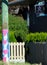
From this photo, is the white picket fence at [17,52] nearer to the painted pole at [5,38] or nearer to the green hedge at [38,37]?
the green hedge at [38,37]

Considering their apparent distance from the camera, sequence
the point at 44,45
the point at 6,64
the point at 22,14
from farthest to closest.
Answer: the point at 22,14
the point at 44,45
the point at 6,64

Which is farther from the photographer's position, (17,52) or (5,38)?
(17,52)

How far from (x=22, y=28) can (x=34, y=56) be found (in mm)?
8838

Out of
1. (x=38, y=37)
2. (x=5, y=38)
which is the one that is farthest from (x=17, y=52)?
(x=5, y=38)

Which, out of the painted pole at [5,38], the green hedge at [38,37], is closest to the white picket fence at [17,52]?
the green hedge at [38,37]

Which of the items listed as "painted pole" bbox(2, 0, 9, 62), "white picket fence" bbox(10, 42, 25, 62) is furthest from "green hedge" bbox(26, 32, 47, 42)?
"painted pole" bbox(2, 0, 9, 62)

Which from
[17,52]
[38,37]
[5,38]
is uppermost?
[5,38]

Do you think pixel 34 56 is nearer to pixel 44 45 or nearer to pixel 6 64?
pixel 44 45

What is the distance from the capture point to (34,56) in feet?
59.7

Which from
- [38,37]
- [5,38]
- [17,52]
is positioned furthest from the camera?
[17,52]

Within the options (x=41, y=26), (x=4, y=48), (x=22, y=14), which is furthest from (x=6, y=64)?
(x=22, y=14)

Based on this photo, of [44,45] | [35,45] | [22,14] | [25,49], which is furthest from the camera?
[22,14]

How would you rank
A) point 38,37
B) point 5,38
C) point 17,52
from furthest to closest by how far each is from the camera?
1. point 17,52
2. point 38,37
3. point 5,38

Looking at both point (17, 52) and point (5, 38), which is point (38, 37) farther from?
point (5, 38)
